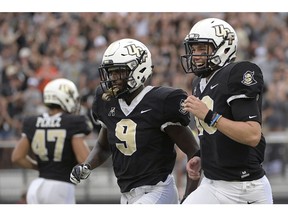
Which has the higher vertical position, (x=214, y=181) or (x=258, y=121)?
(x=258, y=121)

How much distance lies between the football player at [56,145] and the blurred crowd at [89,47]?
4.83 metres

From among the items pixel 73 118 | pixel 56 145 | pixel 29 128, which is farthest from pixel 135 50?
pixel 29 128

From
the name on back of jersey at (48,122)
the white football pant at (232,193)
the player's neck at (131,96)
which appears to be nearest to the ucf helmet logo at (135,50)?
the player's neck at (131,96)

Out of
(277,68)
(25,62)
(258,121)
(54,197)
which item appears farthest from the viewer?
(25,62)

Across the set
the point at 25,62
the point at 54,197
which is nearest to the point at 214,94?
the point at 54,197

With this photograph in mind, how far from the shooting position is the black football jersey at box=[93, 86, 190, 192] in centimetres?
591

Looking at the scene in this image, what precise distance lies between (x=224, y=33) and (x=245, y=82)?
54cm

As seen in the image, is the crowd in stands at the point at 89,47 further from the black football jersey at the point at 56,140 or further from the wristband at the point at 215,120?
the wristband at the point at 215,120

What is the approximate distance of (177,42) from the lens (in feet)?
46.7

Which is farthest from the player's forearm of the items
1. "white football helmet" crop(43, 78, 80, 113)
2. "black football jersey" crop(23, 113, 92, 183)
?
"white football helmet" crop(43, 78, 80, 113)

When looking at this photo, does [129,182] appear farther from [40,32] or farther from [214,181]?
[40,32]

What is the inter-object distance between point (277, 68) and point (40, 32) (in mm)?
4424

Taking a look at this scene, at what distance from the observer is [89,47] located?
47.1 ft

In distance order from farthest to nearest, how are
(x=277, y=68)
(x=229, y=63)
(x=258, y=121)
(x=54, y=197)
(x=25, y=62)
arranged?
1. (x=25, y=62)
2. (x=277, y=68)
3. (x=54, y=197)
4. (x=229, y=63)
5. (x=258, y=121)
